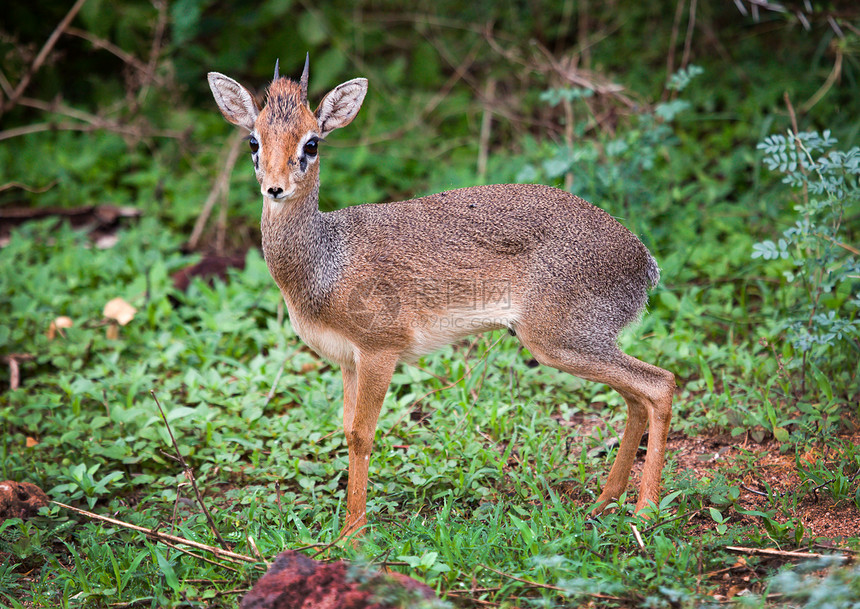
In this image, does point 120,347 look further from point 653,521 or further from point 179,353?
point 653,521

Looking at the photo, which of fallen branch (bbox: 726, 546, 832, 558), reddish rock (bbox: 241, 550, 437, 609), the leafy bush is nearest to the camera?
reddish rock (bbox: 241, 550, 437, 609)

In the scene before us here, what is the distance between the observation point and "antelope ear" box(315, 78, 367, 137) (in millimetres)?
3779

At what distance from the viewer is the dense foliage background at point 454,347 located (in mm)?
3701

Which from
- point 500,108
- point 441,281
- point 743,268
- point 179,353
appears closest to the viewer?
point 441,281

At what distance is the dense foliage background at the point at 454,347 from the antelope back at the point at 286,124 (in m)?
1.51

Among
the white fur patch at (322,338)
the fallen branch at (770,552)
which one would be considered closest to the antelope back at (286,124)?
the white fur patch at (322,338)

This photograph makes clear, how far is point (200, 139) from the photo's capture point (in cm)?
815

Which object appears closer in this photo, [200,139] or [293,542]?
[293,542]

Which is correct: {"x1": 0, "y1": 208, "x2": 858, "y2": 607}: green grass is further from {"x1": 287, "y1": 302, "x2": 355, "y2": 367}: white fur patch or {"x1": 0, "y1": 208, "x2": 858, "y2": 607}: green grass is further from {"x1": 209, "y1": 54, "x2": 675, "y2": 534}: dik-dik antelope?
{"x1": 287, "y1": 302, "x2": 355, "y2": 367}: white fur patch

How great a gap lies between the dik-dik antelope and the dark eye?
49mm

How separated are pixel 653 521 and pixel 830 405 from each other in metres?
1.39

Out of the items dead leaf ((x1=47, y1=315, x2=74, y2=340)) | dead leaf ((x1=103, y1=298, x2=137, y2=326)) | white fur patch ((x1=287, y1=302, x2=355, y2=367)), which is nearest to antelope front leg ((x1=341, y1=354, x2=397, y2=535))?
white fur patch ((x1=287, y1=302, x2=355, y2=367))

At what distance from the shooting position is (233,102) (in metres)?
3.86

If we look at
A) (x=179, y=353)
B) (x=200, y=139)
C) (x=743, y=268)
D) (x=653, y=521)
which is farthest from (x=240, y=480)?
(x=200, y=139)
